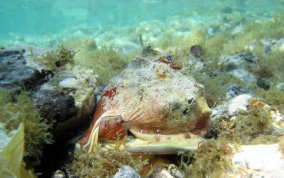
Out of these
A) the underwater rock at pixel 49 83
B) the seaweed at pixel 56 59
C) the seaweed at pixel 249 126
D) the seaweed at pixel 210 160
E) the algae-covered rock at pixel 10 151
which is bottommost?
the seaweed at pixel 210 160

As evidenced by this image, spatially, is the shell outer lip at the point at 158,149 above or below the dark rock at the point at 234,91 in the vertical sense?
below

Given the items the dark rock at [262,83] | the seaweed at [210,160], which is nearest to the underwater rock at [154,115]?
the seaweed at [210,160]

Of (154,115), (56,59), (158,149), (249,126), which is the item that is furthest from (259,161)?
(56,59)

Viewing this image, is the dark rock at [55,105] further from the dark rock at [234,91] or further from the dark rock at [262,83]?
the dark rock at [262,83]

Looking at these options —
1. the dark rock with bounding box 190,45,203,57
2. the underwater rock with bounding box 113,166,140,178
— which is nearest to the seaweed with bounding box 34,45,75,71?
the underwater rock with bounding box 113,166,140,178

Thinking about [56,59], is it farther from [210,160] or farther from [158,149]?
[210,160]

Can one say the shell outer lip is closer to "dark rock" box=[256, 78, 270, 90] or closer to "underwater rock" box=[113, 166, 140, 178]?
"underwater rock" box=[113, 166, 140, 178]

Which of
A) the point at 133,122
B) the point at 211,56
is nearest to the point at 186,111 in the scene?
the point at 133,122
